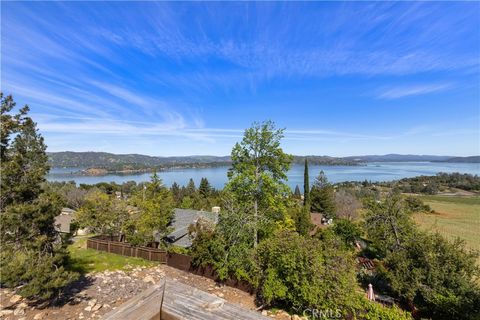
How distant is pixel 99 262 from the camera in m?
17.6

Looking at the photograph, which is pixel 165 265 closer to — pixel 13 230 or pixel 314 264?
pixel 13 230

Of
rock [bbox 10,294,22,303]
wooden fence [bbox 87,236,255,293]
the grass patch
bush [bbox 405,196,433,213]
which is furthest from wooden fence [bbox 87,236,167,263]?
bush [bbox 405,196,433,213]

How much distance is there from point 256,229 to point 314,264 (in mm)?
6561

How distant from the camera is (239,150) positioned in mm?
18688

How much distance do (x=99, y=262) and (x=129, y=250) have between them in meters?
2.25

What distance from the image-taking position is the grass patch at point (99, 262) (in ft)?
53.7

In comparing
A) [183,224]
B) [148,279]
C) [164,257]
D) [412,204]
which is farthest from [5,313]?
[412,204]

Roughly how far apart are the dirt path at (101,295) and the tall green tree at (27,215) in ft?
3.93

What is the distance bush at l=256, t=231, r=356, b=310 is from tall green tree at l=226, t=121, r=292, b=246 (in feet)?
17.6

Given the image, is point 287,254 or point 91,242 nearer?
point 287,254

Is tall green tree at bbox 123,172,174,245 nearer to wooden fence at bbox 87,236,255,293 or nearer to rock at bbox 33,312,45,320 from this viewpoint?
wooden fence at bbox 87,236,255,293

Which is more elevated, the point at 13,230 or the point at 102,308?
the point at 13,230

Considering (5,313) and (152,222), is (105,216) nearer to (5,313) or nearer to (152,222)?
(152,222)

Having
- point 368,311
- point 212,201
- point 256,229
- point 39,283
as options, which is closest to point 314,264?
point 368,311
